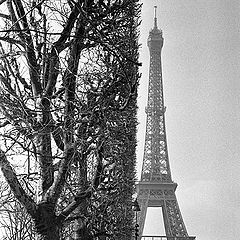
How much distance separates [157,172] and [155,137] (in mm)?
3662

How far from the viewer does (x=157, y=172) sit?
164ft

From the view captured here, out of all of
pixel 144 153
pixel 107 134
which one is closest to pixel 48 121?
pixel 107 134

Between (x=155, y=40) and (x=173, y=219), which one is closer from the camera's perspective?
(x=173, y=219)

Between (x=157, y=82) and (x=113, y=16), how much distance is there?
155ft

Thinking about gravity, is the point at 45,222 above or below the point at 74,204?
below

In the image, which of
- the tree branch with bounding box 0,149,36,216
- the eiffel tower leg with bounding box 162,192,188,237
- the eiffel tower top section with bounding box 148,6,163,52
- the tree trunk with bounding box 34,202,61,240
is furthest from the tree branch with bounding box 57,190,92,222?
the eiffel tower top section with bounding box 148,6,163,52

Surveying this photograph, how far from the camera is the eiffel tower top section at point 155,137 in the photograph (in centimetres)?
4962

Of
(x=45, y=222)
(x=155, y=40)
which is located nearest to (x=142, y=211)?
(x=155, y=40)

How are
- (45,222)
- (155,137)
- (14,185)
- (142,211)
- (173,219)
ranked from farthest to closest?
(155,137) → (173,219) → (142,211) → (45,222) → (14,185)

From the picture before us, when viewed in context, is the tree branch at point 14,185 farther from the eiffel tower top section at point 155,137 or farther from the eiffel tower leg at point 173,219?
the eiffel tower top section at point 155,137

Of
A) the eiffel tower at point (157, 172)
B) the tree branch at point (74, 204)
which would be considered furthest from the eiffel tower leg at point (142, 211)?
the tree branch at point (74, 204)

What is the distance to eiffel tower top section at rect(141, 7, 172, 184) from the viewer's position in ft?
163

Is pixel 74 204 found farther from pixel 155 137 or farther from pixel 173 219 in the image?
pixel 155 137

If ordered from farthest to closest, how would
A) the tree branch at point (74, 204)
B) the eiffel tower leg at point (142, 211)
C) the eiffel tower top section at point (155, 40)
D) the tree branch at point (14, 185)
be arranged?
the eiffel tower top section at point (155, 40)
the eiffel tower leg at point (142, 211)
the tree branch at point (74, 204)
the tree branch at point (14, 185)
